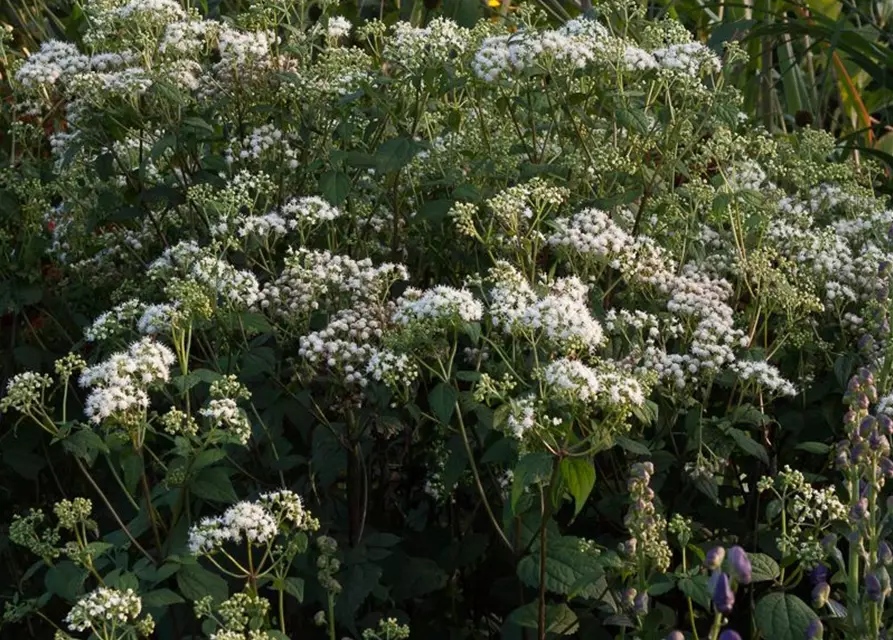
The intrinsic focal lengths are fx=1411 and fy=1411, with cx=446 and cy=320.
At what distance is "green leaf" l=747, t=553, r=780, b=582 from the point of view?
268cm

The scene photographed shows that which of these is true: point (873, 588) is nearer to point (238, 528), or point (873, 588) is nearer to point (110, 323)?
point (238, 528)

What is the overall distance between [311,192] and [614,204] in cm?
86

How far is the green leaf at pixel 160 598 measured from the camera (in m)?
2.69

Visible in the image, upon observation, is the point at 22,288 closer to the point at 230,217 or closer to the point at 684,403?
the point at 230,217

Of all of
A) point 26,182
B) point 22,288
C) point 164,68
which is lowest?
point 22,288

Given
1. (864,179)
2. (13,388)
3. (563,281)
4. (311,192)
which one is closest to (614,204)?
(563,281)

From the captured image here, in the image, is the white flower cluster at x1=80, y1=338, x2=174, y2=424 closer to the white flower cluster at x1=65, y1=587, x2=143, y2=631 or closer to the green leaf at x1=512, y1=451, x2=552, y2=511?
the white flower cluster at x1=65, y1=587, x2=143, y2=631

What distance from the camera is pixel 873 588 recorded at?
2.07 meters

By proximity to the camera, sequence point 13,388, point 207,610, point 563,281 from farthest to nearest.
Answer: point 563,281
point 13,388
point 207,610

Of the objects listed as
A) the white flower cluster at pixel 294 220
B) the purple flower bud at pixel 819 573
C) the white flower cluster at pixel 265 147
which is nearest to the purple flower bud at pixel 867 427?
the purple flower bud at pixel 819 573

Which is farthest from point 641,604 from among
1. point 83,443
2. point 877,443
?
point 83,443

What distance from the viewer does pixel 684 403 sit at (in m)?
3.22

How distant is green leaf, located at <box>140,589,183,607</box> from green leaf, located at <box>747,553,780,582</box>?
1.10m

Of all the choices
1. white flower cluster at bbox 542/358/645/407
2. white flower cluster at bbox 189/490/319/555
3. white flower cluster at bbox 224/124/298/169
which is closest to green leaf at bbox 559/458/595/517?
white flower cluster at bbox 542/358/645/407
